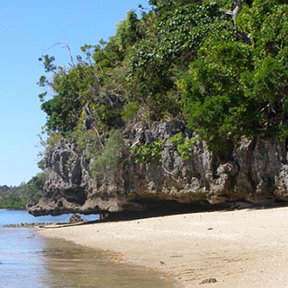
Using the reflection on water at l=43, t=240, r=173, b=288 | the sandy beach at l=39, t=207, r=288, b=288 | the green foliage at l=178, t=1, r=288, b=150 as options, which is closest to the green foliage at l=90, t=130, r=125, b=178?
the sandy beach at l=39, t=207, r=288, b=288

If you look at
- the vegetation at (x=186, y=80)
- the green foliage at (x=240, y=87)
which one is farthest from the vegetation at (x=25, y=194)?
the green foliage at (x=240, y=87)

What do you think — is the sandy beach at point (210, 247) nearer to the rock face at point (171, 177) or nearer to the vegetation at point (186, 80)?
the rock face at point (171, 177)

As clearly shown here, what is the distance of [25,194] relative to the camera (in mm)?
120375

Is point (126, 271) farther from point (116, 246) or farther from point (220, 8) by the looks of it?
point (220, 8)

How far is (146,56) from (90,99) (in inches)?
349

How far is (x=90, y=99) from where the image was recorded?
1571 inches

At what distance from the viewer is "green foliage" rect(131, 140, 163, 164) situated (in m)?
31.0

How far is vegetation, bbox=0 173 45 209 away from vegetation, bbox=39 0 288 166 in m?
18.4

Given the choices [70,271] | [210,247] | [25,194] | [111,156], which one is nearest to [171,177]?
[111,156]

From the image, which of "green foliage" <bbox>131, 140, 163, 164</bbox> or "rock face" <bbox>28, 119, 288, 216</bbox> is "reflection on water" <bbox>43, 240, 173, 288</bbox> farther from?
"green foliage" <bbox>131, 140, 163, 164</bbox>

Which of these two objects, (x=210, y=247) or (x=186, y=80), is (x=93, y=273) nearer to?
(x=210, y=247)

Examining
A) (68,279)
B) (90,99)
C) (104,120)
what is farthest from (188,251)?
(90,99)

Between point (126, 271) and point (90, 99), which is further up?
point (90, 99)

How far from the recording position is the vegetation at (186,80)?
24953 millimetres
